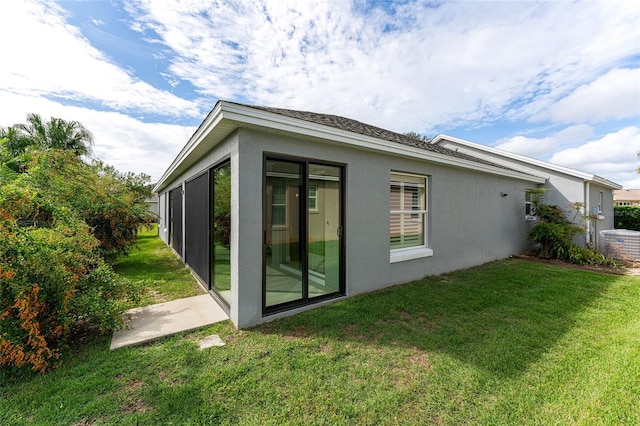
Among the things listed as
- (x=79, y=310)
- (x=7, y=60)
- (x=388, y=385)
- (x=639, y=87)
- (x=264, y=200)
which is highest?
(x=639, y=87)

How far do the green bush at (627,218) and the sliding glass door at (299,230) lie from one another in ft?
65.8

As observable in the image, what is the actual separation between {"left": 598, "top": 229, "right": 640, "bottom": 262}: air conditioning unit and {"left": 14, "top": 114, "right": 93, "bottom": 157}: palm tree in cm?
2408

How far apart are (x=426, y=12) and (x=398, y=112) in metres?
7.67

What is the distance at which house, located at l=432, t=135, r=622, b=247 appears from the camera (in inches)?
390

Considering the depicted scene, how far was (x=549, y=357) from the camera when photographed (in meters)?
3.03

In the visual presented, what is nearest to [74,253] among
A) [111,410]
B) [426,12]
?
[111,410]

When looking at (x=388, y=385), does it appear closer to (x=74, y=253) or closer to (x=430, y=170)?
(x=74, y=253)

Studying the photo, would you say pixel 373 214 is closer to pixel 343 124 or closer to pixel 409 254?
pixel 409 254

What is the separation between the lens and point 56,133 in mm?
15500

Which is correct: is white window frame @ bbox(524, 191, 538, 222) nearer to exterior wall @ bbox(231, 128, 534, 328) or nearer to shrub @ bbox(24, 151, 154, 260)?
exterior wall @ bbox(231, 128, 534, 328)

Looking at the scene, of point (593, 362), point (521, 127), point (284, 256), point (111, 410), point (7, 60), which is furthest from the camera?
point (521, 127)

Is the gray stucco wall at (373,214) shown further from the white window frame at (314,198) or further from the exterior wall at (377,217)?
the white window frame at (314,198)

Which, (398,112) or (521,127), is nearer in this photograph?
(398,112)

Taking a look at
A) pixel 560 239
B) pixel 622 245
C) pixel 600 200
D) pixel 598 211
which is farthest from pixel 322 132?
pixel 600 200
